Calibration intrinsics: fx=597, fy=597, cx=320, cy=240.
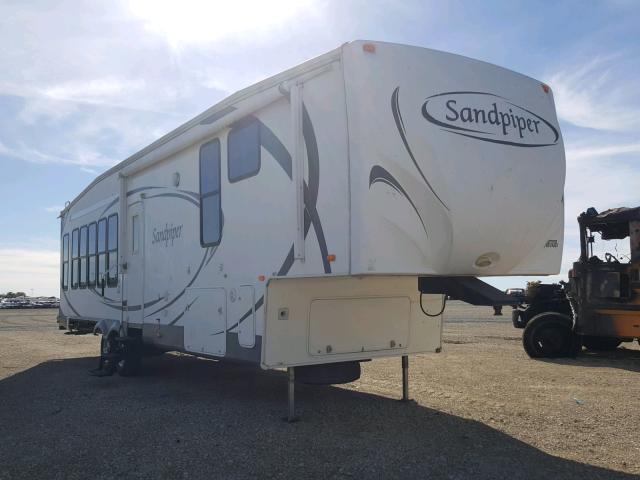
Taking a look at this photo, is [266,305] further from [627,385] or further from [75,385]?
[627,385]

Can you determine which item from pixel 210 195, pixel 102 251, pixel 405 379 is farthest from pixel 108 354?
pixel 405 379

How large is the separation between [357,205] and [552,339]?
7.45 meters

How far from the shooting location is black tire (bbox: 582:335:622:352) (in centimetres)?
1154

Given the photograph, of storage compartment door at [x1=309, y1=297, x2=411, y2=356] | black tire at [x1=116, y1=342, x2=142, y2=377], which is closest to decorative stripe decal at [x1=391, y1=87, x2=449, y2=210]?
storage compartment door at [x1=309, y1=297, x2=411, y2=356]

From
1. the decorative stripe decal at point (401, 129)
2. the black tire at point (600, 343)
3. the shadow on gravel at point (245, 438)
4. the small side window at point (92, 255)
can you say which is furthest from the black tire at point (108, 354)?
the black tire at point (600, 343)

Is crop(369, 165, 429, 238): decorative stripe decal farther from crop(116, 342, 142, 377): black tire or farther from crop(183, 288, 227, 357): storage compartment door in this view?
crop(116, 342, 142, 377): black tire

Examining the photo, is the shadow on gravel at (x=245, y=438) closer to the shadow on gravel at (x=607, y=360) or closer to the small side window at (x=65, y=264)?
the small side window at (x=65, y=264)

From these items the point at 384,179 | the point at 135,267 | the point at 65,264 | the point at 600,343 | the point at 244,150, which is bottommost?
the point at 600,343

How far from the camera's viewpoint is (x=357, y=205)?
15.8 feet

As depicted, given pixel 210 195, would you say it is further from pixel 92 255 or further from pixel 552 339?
pixel 552 339

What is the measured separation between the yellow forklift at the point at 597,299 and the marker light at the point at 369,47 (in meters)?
7.15

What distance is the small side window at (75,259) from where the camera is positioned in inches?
457

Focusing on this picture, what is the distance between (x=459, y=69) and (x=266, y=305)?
2758 mm

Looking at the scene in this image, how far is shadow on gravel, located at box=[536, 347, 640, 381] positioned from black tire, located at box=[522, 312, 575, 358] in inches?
7.6
